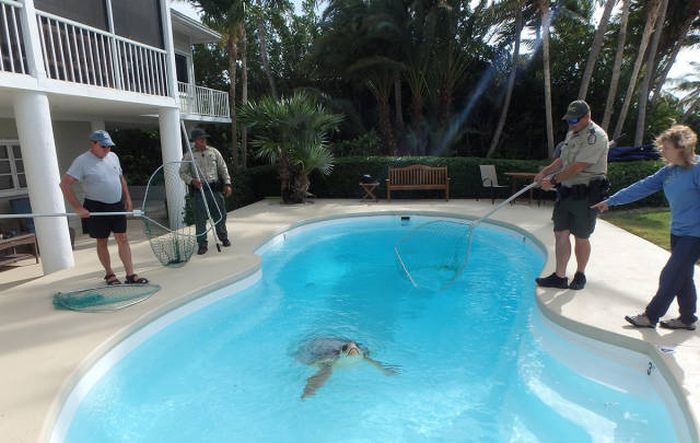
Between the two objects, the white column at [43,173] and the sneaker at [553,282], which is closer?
the sneaker at [553,282]

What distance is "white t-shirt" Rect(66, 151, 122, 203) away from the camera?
180 inches

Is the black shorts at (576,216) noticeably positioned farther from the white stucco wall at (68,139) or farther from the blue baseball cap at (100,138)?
the white stucco wall at (68,139)

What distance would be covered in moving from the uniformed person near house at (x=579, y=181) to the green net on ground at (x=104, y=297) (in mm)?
4402

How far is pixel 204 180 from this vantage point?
634 cm

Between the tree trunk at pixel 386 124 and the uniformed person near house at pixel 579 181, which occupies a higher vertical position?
the tree trunk at pixel 386 124

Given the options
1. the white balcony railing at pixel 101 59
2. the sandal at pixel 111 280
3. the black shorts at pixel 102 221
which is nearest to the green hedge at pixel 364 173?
the white balcony railing at pixel 101 59

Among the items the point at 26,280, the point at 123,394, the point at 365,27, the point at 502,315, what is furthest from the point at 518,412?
the point at 365,27

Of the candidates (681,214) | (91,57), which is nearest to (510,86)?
(91,57)

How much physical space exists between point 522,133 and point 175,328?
49.7ft

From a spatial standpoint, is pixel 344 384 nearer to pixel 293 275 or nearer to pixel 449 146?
pixel 293 275

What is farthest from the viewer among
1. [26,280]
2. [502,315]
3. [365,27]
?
[365,27]

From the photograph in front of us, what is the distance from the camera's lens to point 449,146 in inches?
607

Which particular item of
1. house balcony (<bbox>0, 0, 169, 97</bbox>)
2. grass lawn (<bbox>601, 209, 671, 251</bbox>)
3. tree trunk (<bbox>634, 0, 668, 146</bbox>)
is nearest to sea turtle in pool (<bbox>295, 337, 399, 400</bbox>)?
grass lawn (<bbox>601, 209, 671, 251</bbox>)

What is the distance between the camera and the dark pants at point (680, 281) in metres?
3.14
